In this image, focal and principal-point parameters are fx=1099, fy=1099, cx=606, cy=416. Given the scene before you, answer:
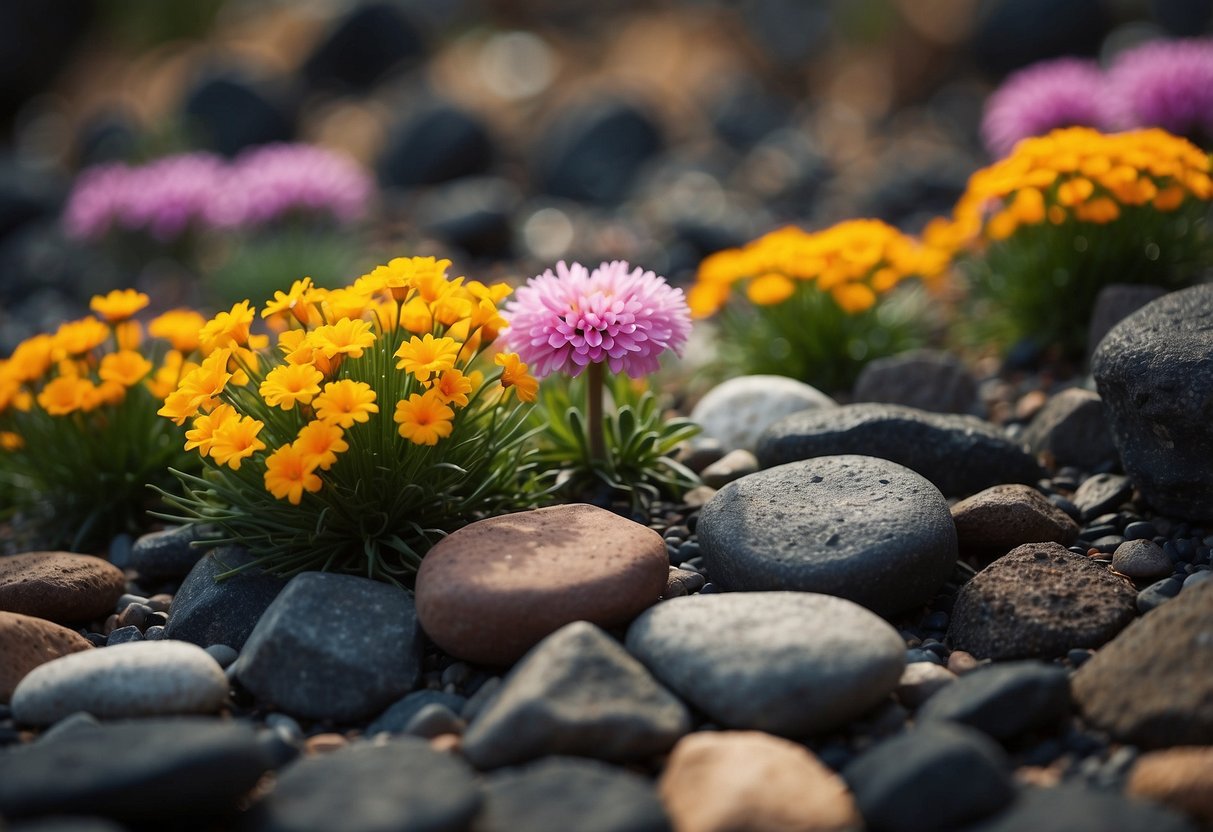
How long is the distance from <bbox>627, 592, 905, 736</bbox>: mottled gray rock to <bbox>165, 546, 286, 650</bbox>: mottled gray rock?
1.39 meters

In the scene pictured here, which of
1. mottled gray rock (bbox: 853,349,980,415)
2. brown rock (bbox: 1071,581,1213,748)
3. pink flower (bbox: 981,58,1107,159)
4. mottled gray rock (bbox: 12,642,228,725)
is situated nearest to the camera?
brown rock (bbox: 1071,581,1213,748)

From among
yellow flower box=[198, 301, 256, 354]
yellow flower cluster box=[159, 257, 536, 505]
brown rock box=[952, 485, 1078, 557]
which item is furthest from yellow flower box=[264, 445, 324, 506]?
brown rock box=[952, 485, 1078, 557]

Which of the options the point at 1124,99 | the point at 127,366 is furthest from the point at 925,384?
the point at 127,366

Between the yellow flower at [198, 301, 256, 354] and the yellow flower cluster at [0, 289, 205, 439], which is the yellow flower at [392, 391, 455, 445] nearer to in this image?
the yellow flower at [198, 301, 256, 354]

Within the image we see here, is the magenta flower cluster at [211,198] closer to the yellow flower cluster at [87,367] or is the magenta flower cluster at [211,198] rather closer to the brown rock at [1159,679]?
the yellow flower cluster at [87,367]

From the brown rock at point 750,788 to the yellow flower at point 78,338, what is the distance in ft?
9.94

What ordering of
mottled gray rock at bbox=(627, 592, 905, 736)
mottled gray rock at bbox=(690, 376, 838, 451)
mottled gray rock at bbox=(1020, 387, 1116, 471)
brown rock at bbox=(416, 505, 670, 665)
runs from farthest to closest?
mottled gray rock at bbox=(690, 376, 838, 451)
mottled gray rock at bbox=(1020, 387, 1116, 471)
brown rock at bbox=(416, 505, 670, 665)
mottled gray rock at bbox=(627, 592, 905, 736)

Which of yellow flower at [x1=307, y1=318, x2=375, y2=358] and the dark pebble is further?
the dark pebble

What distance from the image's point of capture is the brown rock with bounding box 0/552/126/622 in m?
3.84

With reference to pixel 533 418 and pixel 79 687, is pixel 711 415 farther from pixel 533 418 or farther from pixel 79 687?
pixel 79 687

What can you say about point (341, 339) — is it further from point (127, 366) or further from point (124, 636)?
point (127, 366)

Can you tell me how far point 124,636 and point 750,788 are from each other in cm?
235

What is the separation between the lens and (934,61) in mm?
13625

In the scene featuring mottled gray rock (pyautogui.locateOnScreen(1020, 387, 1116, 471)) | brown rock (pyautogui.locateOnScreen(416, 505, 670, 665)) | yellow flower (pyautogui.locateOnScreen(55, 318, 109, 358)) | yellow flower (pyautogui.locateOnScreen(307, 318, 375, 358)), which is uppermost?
Answer: yellow flower (pyautogui.locateOnScreen(307, 318, 375, 358))
